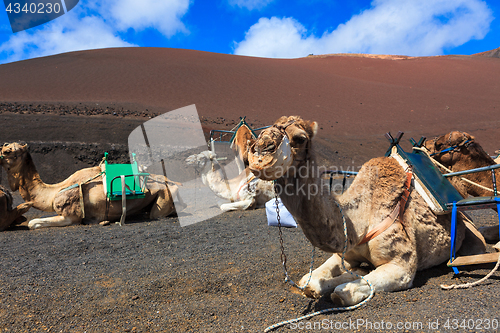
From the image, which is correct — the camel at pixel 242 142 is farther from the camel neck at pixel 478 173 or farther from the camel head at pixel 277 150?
the camel head at pixel 277 150

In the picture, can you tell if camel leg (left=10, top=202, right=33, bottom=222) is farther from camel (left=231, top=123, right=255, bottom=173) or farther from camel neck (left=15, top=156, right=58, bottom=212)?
camel (left=231, top=123, right=255, bottom=173)

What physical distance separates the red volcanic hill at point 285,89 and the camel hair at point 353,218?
21.4 meters

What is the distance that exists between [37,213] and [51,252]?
15.7 feet

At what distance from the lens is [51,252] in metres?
4.84

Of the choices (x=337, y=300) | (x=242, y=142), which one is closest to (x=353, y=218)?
(x=337, y=300)

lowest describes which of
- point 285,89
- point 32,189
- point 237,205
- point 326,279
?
point 326,279

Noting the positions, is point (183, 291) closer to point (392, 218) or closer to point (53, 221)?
point (392, 218)

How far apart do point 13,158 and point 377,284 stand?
7.87 metres

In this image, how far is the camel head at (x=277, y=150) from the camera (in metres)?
2.00

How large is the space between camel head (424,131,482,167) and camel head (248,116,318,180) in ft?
12.6

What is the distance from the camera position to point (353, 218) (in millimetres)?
2814
